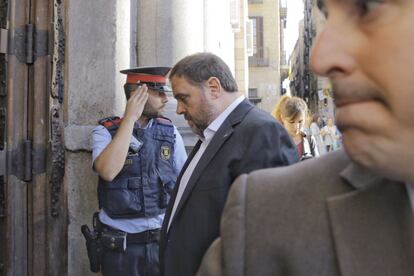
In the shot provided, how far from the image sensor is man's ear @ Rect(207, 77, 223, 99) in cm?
274

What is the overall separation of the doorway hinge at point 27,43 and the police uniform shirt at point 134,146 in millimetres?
594

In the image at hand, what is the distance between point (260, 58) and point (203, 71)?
3209 centimetres

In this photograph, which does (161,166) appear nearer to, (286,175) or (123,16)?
(123,16)

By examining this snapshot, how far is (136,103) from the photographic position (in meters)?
3.17

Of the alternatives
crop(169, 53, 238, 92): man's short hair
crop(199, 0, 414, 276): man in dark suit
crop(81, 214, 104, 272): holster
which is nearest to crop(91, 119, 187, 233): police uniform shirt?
crop(81, 214, 104, 272): holster

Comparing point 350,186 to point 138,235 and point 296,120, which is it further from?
point 296,120

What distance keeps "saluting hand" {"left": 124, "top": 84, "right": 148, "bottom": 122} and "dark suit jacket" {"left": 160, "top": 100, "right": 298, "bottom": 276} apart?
83 cm

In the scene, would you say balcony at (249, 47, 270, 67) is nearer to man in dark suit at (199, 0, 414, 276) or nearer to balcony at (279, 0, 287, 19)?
balcony at (279, 0, 287, 19)

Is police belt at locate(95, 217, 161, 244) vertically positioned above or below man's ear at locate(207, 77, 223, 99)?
below

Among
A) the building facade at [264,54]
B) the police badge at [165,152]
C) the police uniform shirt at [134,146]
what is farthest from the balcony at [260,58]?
the police badge at [165,152]

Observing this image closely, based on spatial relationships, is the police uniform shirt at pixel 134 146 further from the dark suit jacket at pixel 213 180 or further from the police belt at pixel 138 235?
the dark suit jacket at pixel 213 180

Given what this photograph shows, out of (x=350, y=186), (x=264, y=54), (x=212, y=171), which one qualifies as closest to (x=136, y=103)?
(x=212, y=171)

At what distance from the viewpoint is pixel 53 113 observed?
3404mm

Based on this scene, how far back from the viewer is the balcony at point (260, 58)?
34.0 metres
